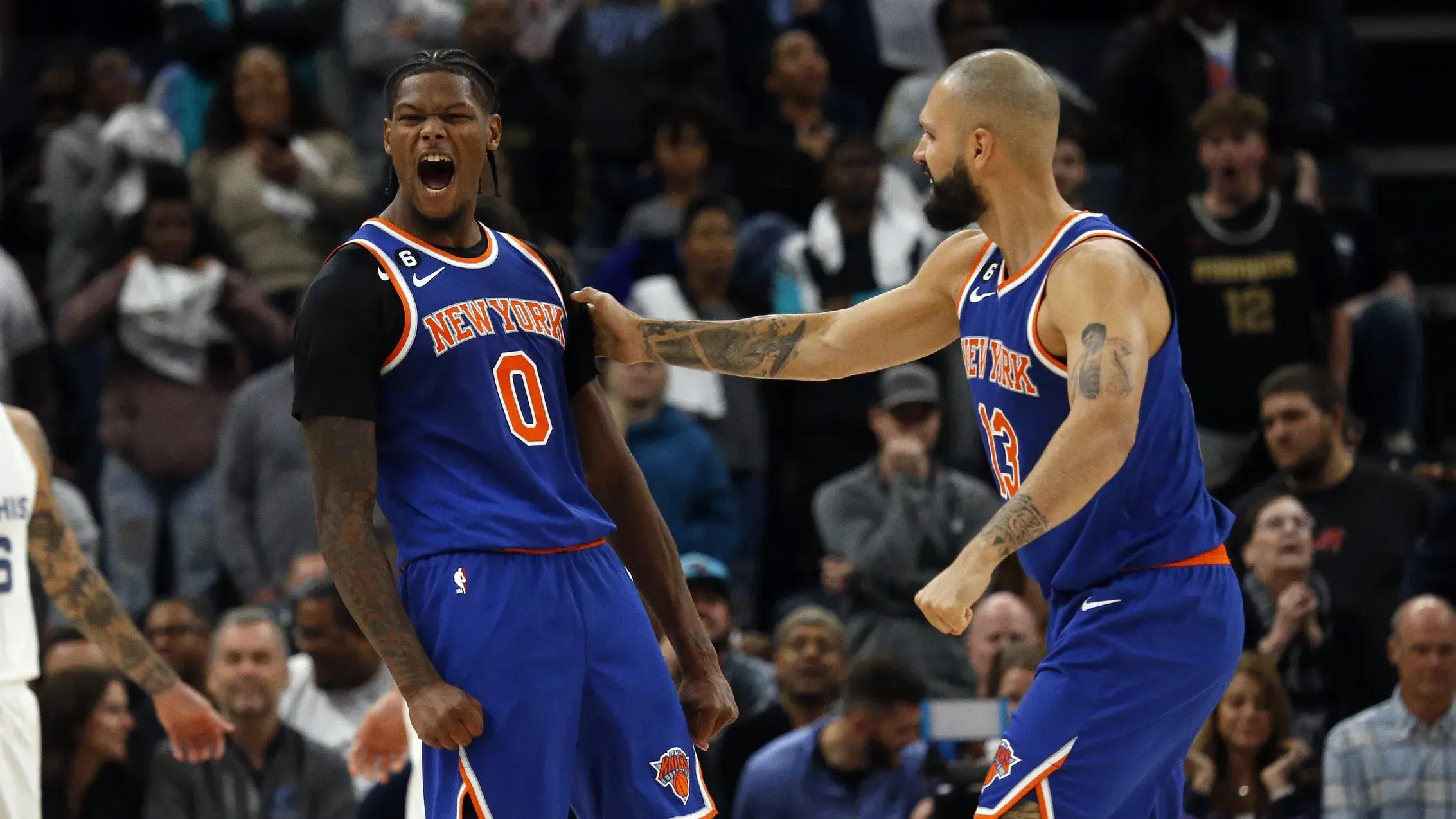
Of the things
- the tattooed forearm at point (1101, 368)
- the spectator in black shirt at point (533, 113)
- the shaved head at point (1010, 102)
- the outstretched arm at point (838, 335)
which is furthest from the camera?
the spectator in black shirt at point (533, 113)

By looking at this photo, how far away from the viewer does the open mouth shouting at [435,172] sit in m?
5.14

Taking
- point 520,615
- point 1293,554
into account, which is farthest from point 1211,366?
point 520,615

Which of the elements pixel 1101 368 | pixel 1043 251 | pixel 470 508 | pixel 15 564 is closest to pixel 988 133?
pixel 1043 251

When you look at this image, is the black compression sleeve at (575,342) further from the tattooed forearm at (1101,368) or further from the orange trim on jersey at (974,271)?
the tattooed forearm at (1101,368)

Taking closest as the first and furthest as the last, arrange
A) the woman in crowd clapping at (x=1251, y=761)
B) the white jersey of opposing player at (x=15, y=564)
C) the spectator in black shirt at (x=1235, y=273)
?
1. the white jersey of opposing player at (x=15, y=564)
2. the woman in crowd clapping at (x=1251, y=761)
3. the spectator in black shirt at (x=1235, y=273)

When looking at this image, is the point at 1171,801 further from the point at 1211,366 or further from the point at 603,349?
the point at 1211,366

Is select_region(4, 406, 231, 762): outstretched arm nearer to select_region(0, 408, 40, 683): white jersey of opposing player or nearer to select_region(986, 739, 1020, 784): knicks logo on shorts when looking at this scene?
select_region(0, 408, 40, 683): white jersey of opposing player

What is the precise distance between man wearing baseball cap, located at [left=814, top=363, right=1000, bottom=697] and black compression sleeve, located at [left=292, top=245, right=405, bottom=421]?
4.76 meters

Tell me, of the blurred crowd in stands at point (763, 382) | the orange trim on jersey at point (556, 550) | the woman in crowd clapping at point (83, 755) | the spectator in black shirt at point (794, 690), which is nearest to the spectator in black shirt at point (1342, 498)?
the blurred crowd in stands at point (763, 382)

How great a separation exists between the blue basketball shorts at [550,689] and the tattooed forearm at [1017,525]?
865 mm

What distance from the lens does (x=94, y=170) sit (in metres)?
12.1

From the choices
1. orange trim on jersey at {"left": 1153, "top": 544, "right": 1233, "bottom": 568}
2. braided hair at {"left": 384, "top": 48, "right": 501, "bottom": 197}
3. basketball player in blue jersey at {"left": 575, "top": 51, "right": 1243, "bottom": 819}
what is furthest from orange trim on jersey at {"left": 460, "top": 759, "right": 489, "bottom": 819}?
orange trim on jersey at {"left": 1153, "top": 544, "right": 1233, "bottom": 568}

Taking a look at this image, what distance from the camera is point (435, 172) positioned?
520 centimetres

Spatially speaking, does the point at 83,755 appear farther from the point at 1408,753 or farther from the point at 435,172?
the point at 1408,753
